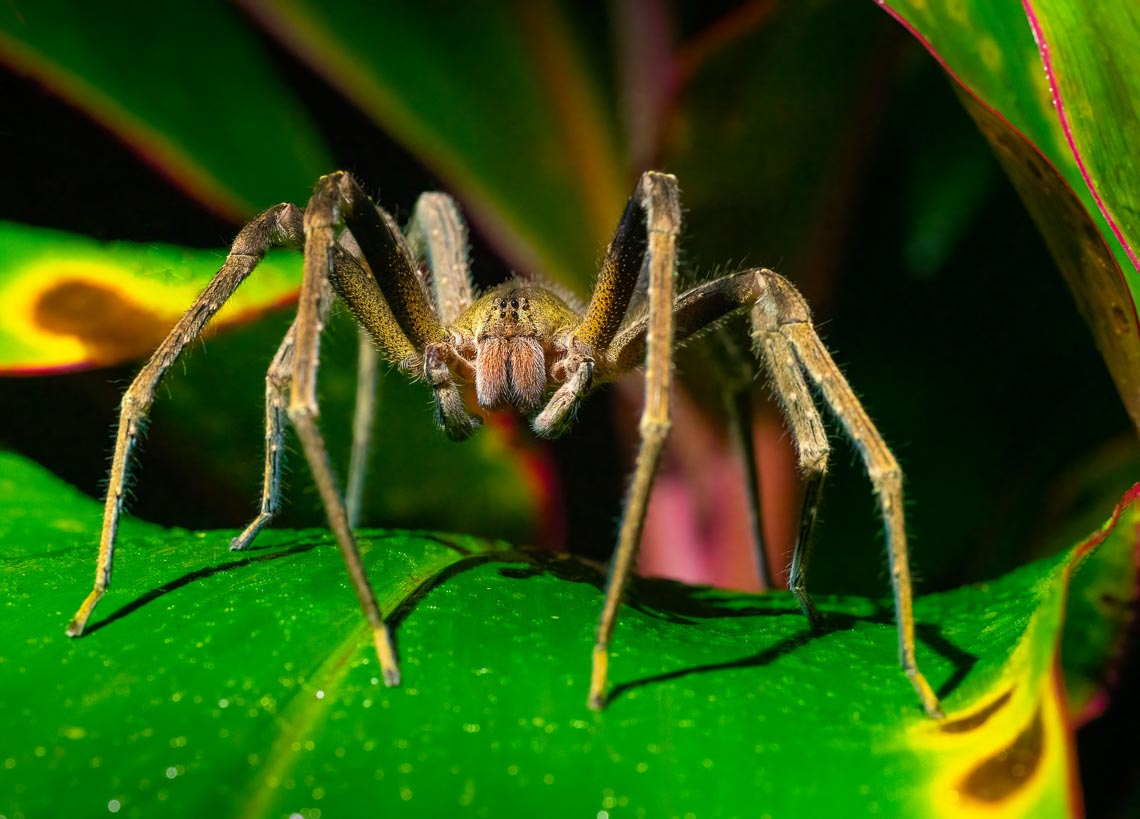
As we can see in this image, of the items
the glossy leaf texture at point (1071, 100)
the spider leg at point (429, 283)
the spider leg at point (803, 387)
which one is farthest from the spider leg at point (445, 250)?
the glossy leaf texture at point (1071, 100)

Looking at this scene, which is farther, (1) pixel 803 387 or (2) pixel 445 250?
(2) pixel 445 250

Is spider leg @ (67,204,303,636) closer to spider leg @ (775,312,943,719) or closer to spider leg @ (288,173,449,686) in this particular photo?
spider leg @ (288,173,449,686)

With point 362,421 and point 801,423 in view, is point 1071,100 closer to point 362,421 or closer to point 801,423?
point 801,423

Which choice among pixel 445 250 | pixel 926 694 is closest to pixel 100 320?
pixel 445 250

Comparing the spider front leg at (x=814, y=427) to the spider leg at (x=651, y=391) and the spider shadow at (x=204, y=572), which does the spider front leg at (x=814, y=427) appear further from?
the spider shadow at (x=204, y=572)

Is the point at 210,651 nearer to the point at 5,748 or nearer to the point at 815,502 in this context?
the point at 5,748
